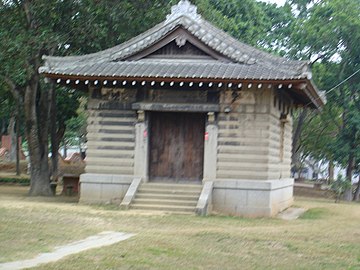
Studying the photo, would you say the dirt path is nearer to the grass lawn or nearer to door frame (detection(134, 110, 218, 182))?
the grass lawn

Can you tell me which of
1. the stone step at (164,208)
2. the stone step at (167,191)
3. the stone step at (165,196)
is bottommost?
the stone step at (164,208)

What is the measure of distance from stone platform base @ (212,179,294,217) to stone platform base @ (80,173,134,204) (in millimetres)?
2831

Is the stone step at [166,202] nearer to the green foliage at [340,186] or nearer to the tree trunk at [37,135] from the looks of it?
the tree trunk at [37,135]

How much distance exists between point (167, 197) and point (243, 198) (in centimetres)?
231

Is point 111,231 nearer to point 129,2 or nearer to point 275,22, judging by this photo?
point 129,2

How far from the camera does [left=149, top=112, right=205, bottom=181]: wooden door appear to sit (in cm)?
2112

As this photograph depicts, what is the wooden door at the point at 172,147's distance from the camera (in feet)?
69.3

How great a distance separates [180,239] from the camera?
1284 centimetres

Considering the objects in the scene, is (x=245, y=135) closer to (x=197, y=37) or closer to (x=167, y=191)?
(x=167, y=191)

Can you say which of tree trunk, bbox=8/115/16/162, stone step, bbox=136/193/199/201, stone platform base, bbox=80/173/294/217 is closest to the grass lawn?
stone platform base, bbox=80/173/294/217

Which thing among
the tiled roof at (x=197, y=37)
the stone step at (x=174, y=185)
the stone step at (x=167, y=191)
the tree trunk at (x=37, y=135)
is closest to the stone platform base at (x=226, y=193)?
the stone step at (x=167, y=191)

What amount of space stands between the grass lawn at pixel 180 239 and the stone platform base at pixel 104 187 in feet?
3.42

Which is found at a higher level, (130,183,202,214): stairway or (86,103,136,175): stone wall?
(86,103,136,175): stone wall

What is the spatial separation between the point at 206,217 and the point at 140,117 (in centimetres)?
411
